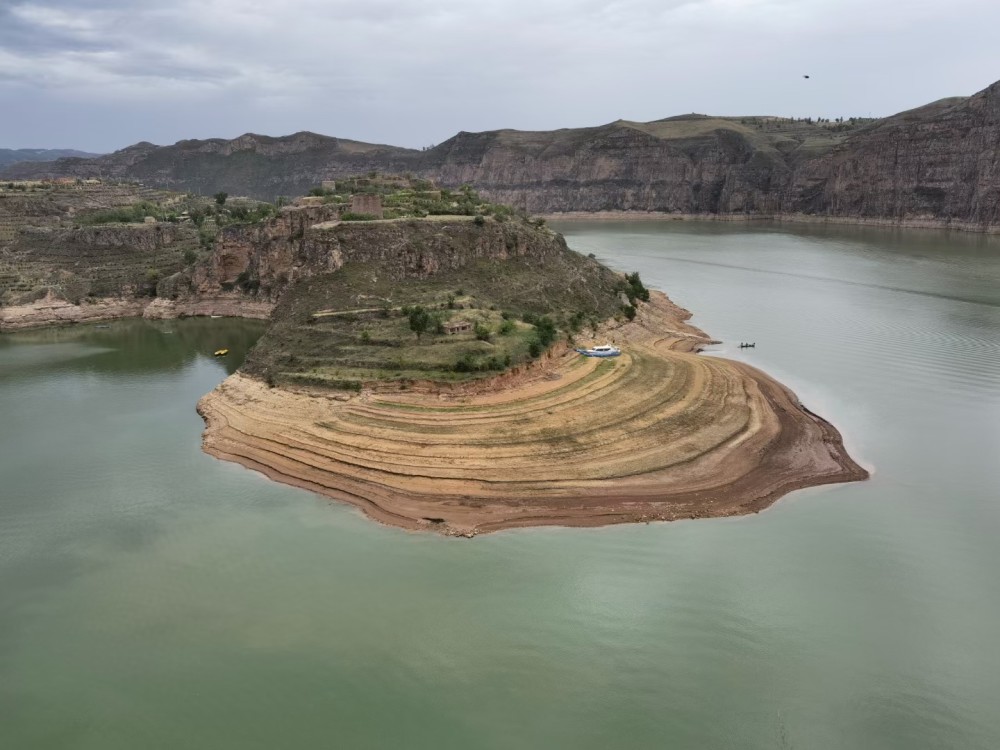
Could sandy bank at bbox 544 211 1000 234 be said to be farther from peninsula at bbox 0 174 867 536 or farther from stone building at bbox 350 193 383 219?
stone building at bbox 350 193 383 219

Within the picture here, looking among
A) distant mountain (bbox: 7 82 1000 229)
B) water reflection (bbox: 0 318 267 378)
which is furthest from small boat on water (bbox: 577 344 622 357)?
distant mountain (bbox: 7 82 1000 229)

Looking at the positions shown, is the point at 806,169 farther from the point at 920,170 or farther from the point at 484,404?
the point at 484,404

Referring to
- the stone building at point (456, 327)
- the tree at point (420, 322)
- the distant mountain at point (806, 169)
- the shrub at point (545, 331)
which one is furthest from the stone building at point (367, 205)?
the distant mountain at point (806, 169)

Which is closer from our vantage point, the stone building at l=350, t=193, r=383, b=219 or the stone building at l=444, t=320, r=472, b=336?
the stone building at l=444, t=320, r=472, b=336

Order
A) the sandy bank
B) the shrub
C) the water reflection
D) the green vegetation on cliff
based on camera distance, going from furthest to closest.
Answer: the sandy bank, the water reflection, the shrub, the green vegetation on cliff

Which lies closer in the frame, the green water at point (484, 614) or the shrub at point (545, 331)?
the green water at point (484, 614)

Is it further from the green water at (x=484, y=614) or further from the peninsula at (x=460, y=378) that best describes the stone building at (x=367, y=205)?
the green water at (x=484, y=614)
